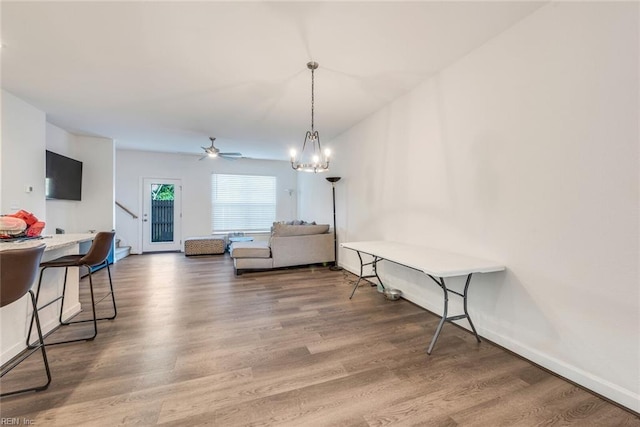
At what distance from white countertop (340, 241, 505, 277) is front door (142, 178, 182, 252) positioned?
6.12 meters

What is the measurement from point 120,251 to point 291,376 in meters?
6.11

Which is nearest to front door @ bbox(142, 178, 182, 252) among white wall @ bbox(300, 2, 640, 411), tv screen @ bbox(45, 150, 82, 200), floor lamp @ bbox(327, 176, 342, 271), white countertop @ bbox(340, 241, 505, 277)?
tv screen @ bbox(45, 150, 82, 200)

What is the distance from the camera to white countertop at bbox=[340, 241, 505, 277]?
6.42ft

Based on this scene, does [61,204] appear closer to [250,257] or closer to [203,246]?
[203,246]

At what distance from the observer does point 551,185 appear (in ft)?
6.14

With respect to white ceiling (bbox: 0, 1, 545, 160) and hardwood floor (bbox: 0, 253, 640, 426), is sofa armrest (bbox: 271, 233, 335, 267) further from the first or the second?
white ceiling (bbox: 0, 1, 545, 160)

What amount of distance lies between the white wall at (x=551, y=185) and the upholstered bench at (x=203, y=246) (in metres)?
5.28

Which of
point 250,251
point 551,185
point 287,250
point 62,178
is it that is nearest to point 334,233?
point 287,250

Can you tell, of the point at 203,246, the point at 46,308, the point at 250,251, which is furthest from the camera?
the point at 203,246

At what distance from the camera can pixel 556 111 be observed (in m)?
1.84

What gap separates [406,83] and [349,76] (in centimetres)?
→ 73

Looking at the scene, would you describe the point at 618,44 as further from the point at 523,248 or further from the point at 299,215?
the point at 299,215

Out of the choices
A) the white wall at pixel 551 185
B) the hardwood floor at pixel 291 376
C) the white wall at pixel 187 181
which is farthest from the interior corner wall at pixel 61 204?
the white wall at pixel 551 185

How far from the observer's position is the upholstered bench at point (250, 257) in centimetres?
461
